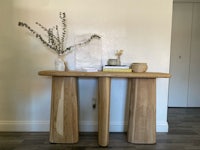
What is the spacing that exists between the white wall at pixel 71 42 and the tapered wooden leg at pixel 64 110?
408 mm

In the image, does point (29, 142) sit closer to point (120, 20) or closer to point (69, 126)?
point (69, 126)

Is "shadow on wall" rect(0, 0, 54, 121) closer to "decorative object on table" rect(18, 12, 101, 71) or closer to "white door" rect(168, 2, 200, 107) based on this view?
"decorative object on table" rect(18, 12, 101, 71)

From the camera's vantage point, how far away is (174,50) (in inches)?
170

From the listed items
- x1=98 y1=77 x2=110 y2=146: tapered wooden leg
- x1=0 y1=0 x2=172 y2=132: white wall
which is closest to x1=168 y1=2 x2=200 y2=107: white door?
x1=0 y1=0 x2=172 y2=132: white wall

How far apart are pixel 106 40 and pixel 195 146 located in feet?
5.36

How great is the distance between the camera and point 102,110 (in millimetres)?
2332

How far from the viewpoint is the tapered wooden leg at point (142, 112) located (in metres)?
2.39

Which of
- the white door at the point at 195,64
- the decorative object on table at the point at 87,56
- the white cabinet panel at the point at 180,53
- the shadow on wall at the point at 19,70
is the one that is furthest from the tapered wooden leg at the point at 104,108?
the white door at the point at 195,64

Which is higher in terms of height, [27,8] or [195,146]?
[27,8]

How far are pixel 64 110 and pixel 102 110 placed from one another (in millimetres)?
428

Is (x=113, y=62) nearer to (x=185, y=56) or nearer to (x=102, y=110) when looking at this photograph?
(x=102, y=110)

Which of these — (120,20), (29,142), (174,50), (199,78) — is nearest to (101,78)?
(120,20)

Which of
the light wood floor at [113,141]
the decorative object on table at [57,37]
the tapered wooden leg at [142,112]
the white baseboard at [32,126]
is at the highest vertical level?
the decorative object on table at [57,37]

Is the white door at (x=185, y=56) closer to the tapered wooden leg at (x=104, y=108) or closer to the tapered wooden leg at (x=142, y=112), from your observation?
the tapered wooden leg at (x=142, y=112)
